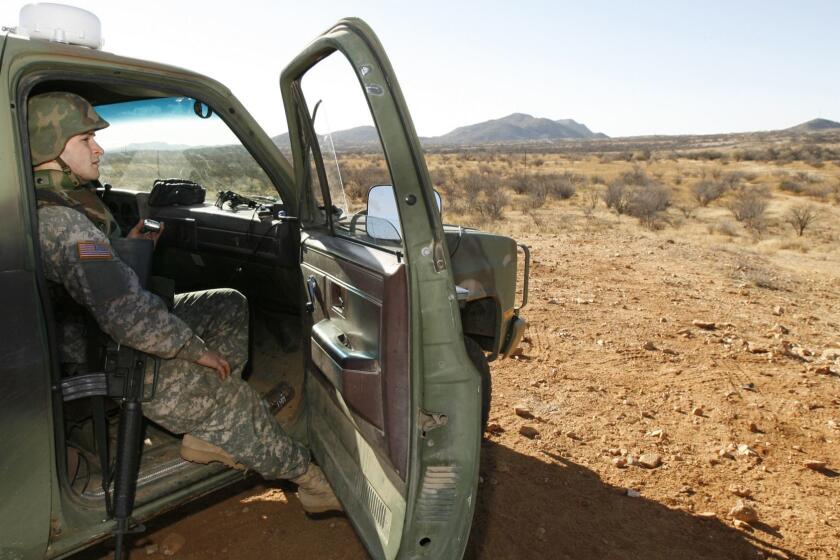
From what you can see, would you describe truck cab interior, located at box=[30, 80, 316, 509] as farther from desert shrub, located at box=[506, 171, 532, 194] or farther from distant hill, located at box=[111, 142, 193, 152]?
desert shrub, located at box=[506, 171, 532, 194]

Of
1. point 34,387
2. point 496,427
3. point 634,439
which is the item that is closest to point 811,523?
point 634,439

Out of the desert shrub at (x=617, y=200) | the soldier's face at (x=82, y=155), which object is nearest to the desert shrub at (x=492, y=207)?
the desert shrub at (x=617, y=200)

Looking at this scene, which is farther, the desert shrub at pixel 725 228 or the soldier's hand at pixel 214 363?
the desert shrub at pixel 725 228

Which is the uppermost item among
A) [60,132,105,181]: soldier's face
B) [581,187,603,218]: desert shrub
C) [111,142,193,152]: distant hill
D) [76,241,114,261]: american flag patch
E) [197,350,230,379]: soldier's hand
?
[111,142,193,152]: distant hill

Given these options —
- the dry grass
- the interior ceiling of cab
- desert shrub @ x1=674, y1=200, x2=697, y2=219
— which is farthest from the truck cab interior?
desert shrub @ x1=674, y1=200, x2=697, y2=219

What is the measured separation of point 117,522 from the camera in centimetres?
233

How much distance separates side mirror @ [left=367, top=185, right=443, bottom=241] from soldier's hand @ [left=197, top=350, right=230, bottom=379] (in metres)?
0.76

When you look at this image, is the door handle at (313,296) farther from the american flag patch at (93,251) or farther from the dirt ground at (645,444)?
the dirt ground at (645,444)

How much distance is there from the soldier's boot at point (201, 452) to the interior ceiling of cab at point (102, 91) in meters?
1.50

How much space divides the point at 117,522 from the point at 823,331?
21.6 ft

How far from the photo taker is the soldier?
219 cm

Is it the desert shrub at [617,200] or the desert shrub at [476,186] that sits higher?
the desert shrub at [476,186]

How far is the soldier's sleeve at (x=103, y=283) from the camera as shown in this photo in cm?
216

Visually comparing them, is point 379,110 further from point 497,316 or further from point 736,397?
point 736,397
